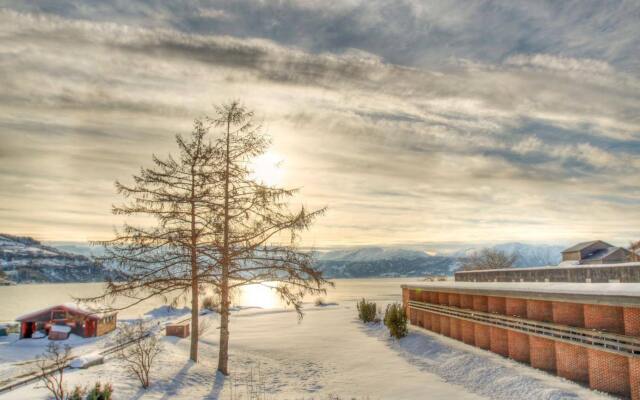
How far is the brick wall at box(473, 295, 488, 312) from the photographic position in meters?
24.7

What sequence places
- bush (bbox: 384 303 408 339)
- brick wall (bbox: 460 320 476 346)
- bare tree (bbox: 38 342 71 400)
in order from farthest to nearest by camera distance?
1. bush (bbox: 384 303 408 339)
2. brick wall (bbox: 460 320 476 346)
3. bare tree (bbox: 38 342 71 400)

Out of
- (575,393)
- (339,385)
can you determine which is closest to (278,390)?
(339,385)

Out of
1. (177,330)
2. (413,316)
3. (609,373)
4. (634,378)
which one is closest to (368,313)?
(413,316)

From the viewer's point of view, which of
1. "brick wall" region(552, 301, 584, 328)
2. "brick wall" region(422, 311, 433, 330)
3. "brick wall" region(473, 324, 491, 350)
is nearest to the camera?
"brick wall" region(552, 301, 584, 328)

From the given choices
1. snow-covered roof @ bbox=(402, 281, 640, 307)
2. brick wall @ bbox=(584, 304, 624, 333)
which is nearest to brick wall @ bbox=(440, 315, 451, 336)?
snow-covered roof @ bbox=(402, 281, 640, 307)

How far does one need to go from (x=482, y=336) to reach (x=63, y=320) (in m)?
32.2

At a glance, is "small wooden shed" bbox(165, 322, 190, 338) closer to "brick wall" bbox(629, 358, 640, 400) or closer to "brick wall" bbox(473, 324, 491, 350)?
"brick wall" bbox(473, 324, 491, 350)

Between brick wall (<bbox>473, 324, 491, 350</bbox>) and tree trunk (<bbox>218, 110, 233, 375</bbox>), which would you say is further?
brick wall (<bbox>473, 324, 491, 350</bbox>)

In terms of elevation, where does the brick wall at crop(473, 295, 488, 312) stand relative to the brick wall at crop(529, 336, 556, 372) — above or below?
above

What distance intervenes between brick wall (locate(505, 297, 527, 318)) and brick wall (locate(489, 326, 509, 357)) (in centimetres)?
147

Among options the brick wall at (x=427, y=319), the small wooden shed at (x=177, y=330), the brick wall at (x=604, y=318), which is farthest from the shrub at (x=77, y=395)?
the brick wall at (x=427, y=319)

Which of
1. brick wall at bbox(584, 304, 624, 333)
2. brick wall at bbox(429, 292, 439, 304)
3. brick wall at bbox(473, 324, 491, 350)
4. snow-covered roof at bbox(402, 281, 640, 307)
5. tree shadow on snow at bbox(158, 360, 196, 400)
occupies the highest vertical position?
snow-covered roof at bbox(402, 281, 640, 307)

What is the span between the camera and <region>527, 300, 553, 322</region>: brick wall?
19.3 m

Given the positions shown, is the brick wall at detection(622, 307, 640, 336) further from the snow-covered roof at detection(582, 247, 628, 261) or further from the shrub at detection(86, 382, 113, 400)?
the snow-covered roof at detection(582, 247, 628, 261)
